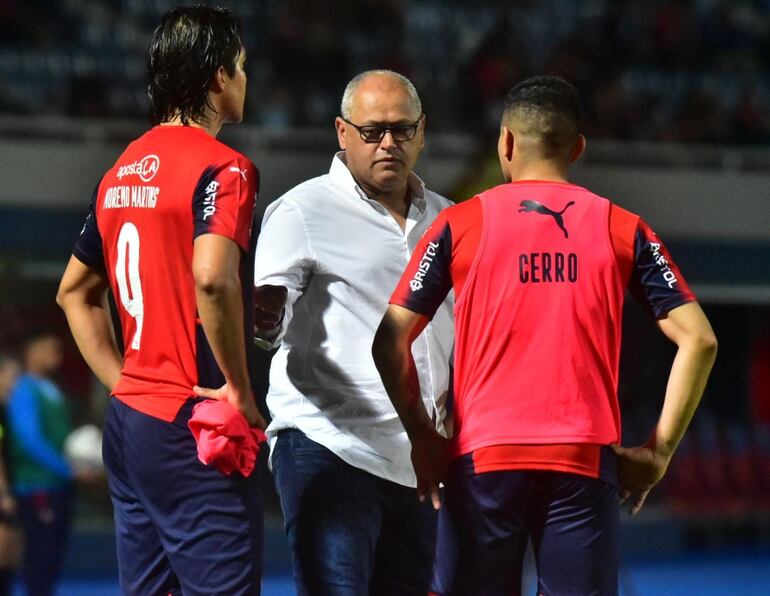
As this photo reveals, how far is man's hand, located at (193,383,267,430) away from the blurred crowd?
8674 millimetres

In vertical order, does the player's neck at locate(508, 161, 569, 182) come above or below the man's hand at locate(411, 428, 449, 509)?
above

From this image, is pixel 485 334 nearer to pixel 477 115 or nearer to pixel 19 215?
pixel 19 215

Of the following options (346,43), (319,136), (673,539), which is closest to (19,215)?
(319,136)

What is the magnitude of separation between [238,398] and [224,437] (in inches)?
3.8

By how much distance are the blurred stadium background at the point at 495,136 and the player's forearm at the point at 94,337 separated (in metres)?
6.66

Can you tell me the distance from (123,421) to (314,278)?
0.74m

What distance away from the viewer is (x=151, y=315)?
3.26 m

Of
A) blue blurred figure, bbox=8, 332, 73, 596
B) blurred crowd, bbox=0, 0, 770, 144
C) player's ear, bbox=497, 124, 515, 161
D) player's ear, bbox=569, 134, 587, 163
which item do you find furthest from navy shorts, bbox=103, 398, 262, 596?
blurred crowd, bbox=0, 0, 770, 144

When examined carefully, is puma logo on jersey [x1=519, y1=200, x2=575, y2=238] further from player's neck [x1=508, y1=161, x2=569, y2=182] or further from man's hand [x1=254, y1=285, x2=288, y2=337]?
man's hand [x1=254, y1=285, x2=288, y2=337]

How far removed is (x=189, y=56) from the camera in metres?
3.34

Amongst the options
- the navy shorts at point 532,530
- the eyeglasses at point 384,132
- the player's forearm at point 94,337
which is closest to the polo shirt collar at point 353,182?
the eyeglasses at point 384,132

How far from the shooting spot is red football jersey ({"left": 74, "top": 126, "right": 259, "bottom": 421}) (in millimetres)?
3193

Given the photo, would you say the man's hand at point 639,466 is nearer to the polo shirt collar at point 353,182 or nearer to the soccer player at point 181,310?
the soccer player at point 181,310

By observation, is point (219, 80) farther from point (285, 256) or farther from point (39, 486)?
point (39, 486)
